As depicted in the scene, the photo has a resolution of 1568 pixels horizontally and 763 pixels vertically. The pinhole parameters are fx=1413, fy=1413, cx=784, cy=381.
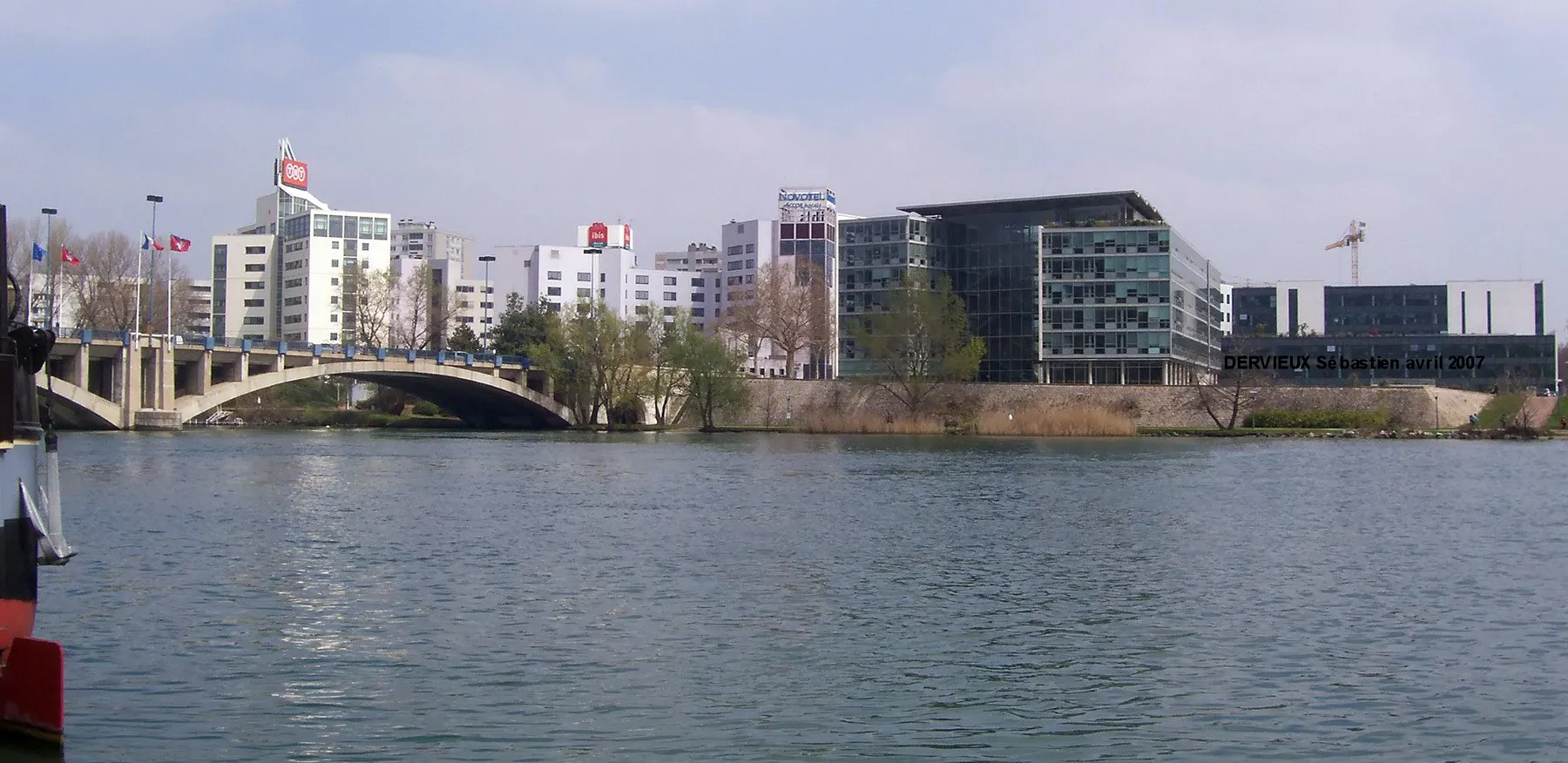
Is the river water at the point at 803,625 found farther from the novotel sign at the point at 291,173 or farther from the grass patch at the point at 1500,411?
the novotel sign at the point at 291,173

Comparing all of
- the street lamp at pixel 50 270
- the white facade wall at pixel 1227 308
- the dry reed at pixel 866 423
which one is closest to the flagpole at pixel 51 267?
the street lamp at pixel 50 270

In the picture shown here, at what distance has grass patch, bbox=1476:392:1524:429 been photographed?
100938 mm

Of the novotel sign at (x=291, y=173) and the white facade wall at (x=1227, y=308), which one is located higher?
the novotel sign at (x=291, y=173)

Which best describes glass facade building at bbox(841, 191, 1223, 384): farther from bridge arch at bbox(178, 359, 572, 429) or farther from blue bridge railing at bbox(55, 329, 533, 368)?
blue bridge railing at bbox(55, 329, 533, 368)

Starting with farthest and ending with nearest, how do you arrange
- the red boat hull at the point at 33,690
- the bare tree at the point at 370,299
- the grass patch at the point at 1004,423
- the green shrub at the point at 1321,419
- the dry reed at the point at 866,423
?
the bare tree at the point at 370,299 < the dry reed at the point at 866,423 < the green shrub at the point at 1321,419 < the grass patch at the point at 1004,423 < the red boat hull at the point at 33,690

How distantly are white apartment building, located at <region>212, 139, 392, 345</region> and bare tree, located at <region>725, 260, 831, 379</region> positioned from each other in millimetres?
60024

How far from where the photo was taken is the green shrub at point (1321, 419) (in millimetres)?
102438

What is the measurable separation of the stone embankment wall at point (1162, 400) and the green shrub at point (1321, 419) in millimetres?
1288

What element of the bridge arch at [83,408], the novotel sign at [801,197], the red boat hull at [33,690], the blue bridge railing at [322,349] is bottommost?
the red boat hull at [33,690]

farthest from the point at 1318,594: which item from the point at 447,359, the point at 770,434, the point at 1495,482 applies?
the point at 447,359

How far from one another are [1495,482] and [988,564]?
108 feet

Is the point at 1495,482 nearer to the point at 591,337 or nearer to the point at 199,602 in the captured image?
the point at 199,602

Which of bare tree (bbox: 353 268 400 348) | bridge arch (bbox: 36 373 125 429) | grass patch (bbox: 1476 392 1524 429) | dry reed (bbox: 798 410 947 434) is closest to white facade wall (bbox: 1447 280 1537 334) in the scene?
grass patch (bbox: 1476 392 1524 429)

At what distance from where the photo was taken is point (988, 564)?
2872cm
